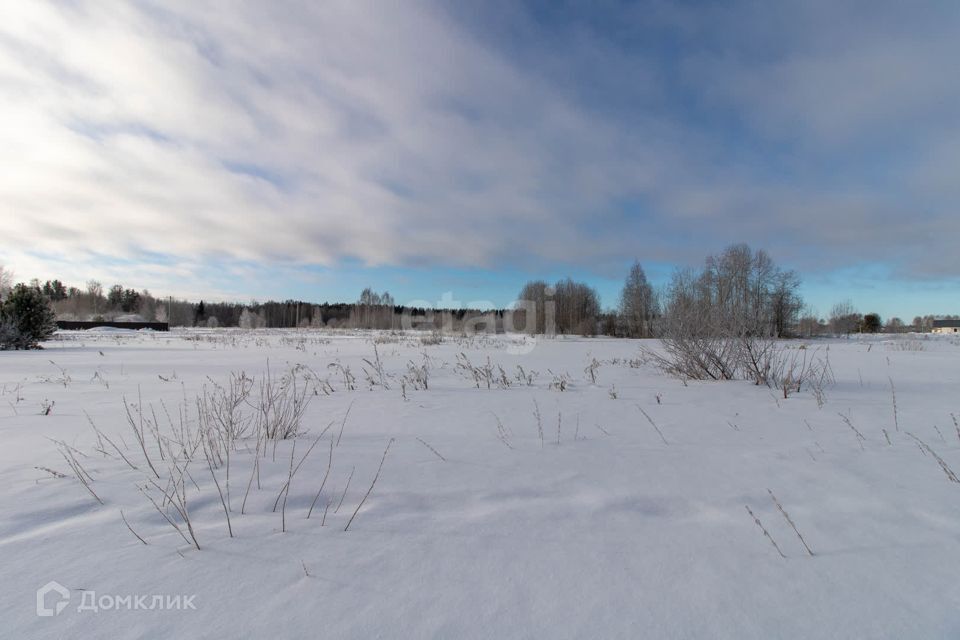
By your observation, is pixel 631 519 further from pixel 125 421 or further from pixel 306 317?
pixel 306 317

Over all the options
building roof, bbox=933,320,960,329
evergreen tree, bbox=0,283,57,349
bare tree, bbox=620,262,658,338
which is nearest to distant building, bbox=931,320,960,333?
building roof, bbox=933,320,960,329

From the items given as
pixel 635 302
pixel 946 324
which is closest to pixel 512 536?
pixel 635 302

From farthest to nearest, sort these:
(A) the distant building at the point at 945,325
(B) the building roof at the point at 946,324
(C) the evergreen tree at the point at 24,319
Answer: (B) the building roof at the point at 946,324 → (A) the distant building at the point at 945,325 → (C) the evergreen tree at the point at 24,319

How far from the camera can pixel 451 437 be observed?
342 centimetres

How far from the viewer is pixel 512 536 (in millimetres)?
1780

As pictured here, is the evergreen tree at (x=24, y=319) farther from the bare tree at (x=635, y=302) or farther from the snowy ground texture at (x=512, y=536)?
the bare tree at (x=635, y=302)

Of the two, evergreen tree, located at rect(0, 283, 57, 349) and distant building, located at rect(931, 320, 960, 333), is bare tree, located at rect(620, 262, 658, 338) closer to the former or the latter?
evergreen tree, located at rect(0, 283, 57, 349)

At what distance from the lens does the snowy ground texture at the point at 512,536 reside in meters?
1.28

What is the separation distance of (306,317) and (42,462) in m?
86.3

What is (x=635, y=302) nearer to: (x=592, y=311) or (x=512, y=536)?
(x=592, y=311)

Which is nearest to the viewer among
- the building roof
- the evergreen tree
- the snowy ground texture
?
the snowy ground texture

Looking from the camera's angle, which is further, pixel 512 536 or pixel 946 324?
pixel 946 324

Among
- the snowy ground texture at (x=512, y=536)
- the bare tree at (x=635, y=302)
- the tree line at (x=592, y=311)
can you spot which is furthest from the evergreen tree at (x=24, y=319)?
the bare tree at (x=635, y=302)

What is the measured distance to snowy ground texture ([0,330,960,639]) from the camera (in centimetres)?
128
